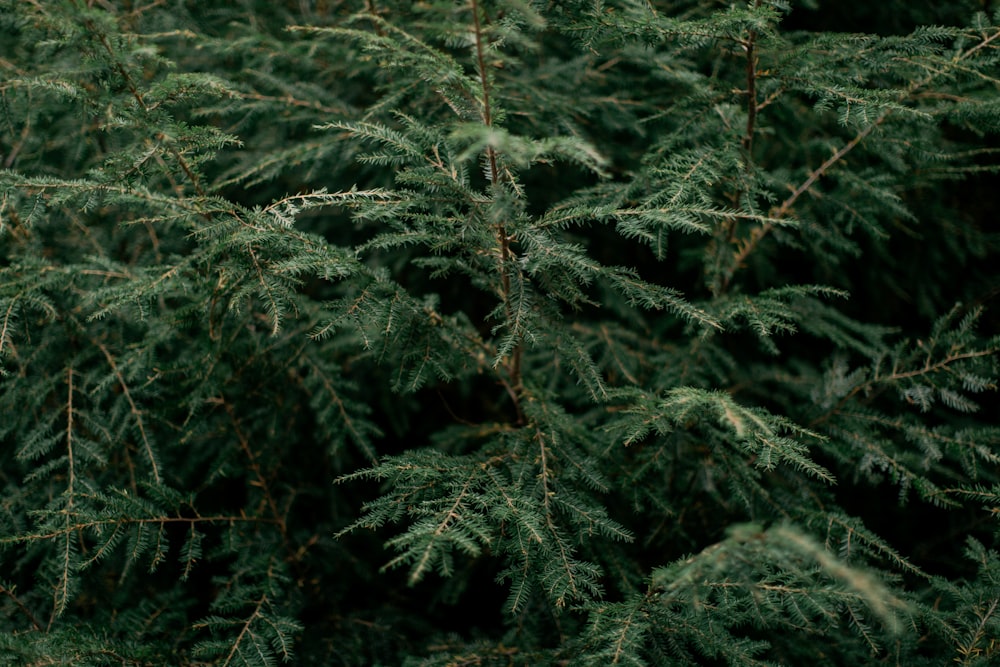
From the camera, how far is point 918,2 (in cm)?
271

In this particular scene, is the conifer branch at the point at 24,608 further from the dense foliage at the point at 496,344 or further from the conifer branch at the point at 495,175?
the conifer branch at the point at 495,175

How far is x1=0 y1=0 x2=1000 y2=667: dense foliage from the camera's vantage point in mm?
1621

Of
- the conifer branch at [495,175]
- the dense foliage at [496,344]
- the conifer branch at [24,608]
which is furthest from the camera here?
the conifer branch at [24,608]

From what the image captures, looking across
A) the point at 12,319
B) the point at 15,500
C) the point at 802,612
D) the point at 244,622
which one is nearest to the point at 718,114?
the point at 802,612

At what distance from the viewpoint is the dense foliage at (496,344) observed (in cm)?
162

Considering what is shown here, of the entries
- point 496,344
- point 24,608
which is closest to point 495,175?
point 496,344

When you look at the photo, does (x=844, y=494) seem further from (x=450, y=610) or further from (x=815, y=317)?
(x=450, y=610)

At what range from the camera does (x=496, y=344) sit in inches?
91.7

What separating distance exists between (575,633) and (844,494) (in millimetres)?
1703

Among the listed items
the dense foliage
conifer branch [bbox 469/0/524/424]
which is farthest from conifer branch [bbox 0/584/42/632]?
conifer branch [bbox 469/0/524/424]

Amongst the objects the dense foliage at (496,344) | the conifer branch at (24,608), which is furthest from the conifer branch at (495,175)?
the conifer branch at (24,608)

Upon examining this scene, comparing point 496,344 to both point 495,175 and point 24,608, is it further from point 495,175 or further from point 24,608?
point 24,608

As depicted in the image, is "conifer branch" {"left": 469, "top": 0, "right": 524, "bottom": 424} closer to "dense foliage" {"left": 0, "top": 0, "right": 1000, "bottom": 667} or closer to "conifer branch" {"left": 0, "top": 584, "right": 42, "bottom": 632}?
"dense foliage" {"left": 0, "top": 0, "right": 1000, "bottom": 667}

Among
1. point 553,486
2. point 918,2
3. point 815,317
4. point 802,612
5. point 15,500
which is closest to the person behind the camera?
point 802,612
